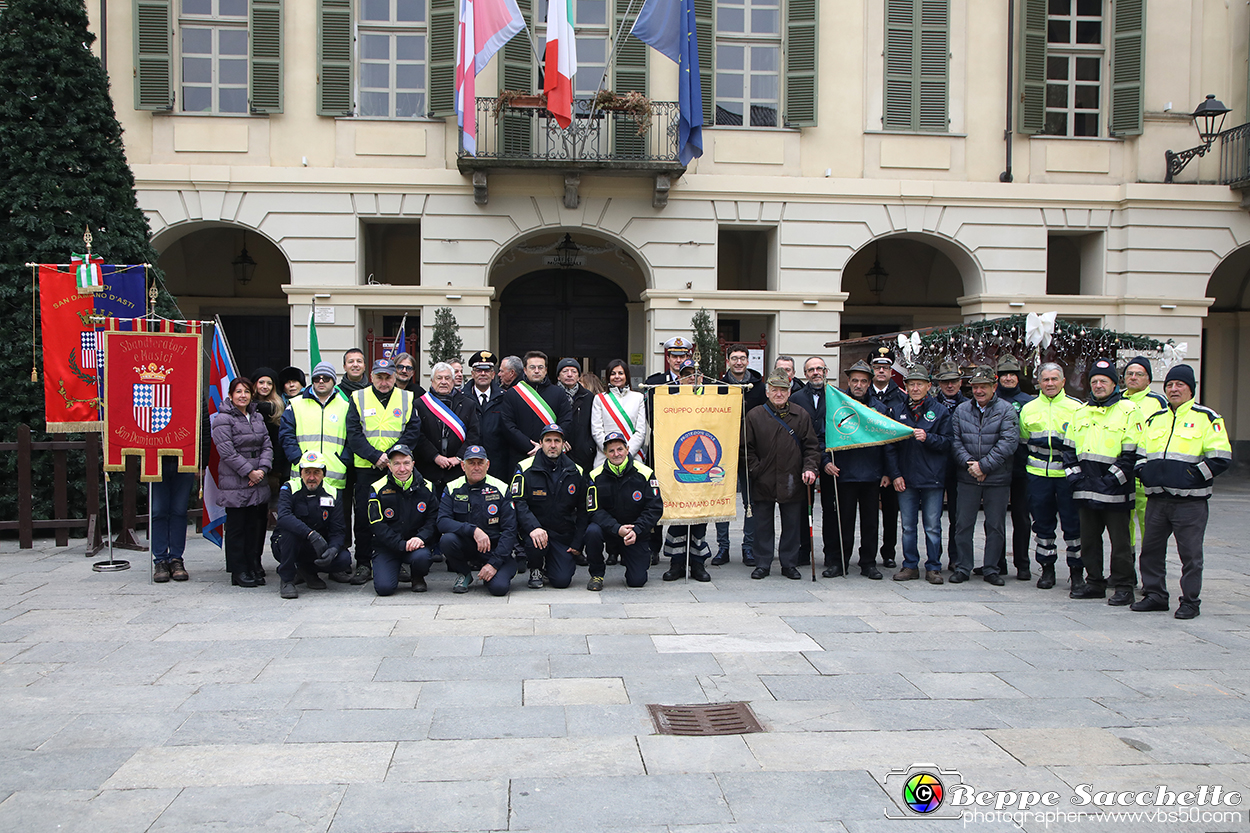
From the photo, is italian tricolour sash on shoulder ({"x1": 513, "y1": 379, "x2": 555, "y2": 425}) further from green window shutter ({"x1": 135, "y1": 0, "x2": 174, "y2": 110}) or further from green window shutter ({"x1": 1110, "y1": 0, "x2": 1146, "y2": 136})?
green window shutter ({"x1": 1110, "y1": 0, "x2": 1146, "y2": 136})

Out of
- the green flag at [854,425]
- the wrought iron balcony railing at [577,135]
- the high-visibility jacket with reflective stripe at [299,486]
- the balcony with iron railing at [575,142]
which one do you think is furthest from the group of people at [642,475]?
the wrought iron balcony railing at [577,135]

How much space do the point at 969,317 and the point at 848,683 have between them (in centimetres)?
1409

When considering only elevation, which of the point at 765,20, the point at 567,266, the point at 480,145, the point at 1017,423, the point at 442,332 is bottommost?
the point at 1017,423

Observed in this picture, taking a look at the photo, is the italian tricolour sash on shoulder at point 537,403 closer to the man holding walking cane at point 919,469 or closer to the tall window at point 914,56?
the man holding walking cane at point 919,469

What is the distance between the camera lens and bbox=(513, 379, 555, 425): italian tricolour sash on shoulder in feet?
29.0

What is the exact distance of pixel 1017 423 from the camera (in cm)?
844

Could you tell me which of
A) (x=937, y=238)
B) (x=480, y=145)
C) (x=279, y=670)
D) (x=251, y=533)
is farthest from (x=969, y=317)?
(x=279, y=670)

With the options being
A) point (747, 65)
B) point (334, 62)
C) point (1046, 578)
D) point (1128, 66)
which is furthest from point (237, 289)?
point (1128, 66)

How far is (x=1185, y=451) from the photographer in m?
7.12

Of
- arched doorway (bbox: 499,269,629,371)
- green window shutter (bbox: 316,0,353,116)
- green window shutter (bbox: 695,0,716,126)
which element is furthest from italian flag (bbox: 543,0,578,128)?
arched doorway (bbox: 499,269,629,371)

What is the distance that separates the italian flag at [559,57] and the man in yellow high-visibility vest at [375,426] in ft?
27.2

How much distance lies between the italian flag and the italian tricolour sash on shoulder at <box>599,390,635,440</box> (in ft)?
25.9

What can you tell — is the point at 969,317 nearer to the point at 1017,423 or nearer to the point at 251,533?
the point at 1017,423

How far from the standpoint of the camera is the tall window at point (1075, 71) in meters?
17.7
